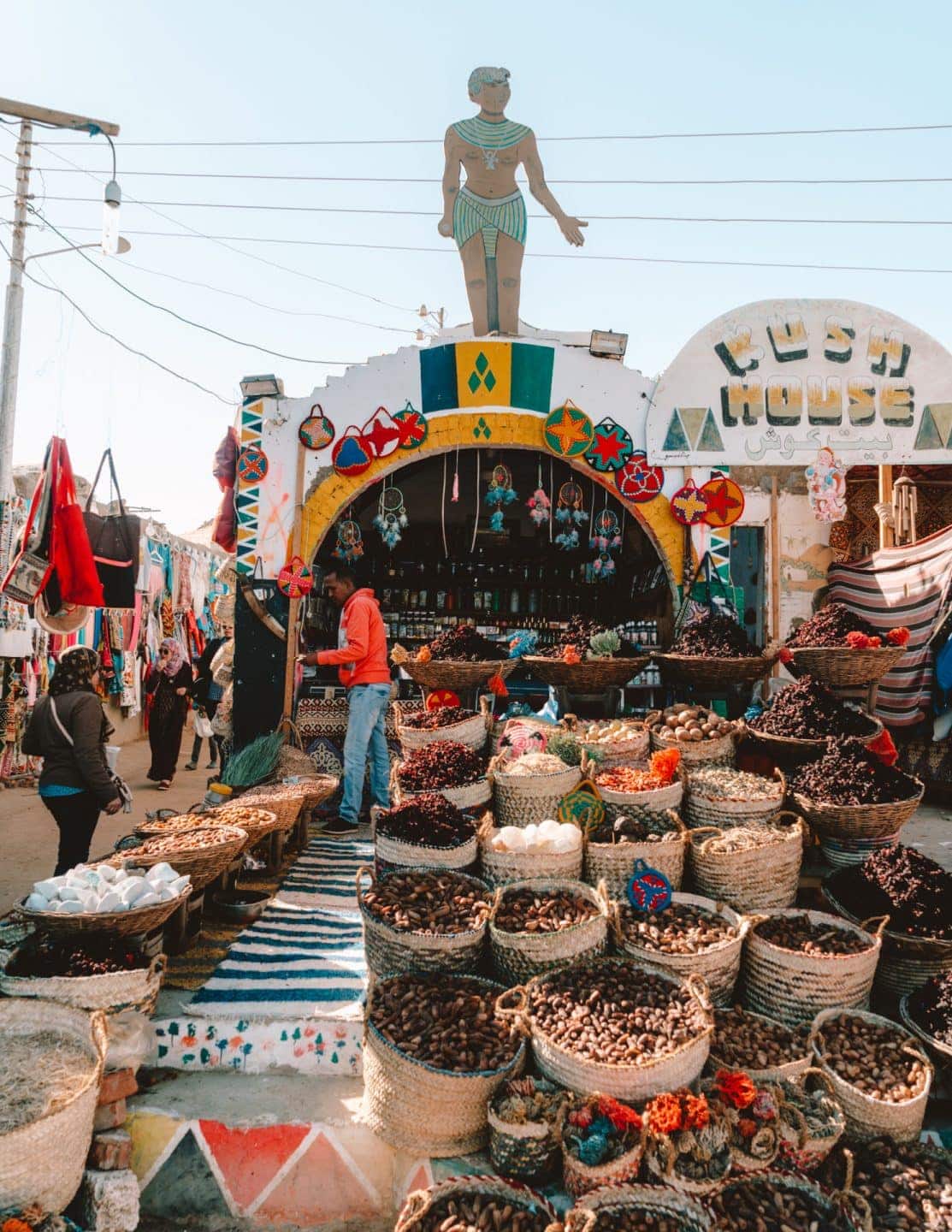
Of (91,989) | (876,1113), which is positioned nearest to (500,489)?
(91,989)

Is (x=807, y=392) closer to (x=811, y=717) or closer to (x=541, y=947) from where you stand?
(x=811, y=717)

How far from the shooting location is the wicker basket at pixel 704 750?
14.5 feet

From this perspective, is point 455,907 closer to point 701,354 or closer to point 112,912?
point 112,912

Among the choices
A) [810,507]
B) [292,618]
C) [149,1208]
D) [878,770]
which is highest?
[810,507]

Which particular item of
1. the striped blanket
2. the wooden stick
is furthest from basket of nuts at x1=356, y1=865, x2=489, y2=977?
the striped blanket

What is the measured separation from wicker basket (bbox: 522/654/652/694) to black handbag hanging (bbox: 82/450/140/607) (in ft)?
10.2

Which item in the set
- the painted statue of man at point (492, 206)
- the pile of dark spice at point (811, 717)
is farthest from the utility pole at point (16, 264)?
the pile of dark spice at point (811, 717)

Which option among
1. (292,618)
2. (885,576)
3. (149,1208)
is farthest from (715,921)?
(885,576)

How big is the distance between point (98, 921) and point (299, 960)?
0.92 metres

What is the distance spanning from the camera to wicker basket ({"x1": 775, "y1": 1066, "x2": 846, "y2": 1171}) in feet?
7.93

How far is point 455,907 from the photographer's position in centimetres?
319

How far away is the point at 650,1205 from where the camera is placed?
7.20 ft

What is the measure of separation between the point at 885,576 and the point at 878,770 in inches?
157

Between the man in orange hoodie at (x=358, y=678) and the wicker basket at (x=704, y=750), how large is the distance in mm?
1937
